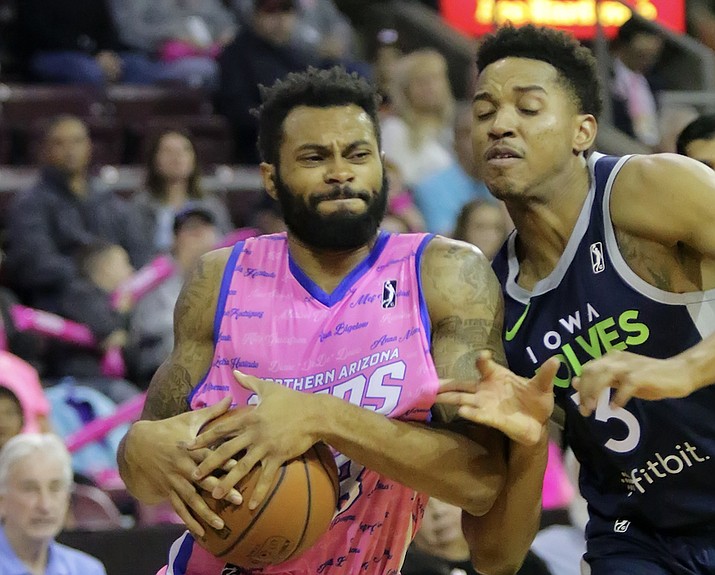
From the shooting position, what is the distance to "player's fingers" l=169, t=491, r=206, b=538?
132 inches

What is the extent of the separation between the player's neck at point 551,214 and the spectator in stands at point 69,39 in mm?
6017

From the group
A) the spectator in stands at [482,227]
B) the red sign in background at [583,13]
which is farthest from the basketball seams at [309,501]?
the red sign in background at [583,13]

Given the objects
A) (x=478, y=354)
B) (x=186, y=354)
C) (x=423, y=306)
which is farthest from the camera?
(x=186, y=354)

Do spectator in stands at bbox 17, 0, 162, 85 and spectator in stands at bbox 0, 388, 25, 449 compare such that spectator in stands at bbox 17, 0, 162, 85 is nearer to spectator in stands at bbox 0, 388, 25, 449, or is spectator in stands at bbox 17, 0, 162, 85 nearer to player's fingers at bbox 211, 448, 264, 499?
spectator in stands at bbox 0, 388, 25, 449

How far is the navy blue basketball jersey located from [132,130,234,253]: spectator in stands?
403 centimetres

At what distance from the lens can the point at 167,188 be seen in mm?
7711

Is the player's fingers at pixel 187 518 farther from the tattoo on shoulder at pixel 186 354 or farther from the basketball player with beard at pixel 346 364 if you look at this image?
the tattoo on shoulder at pixel 186 354

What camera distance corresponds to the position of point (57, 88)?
29.9 feet

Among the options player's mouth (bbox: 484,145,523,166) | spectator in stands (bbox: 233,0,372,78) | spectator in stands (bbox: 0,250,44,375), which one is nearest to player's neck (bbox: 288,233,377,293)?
player's mouth (bbox: 484,145,523,166)

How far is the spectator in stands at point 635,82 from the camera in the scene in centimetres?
927

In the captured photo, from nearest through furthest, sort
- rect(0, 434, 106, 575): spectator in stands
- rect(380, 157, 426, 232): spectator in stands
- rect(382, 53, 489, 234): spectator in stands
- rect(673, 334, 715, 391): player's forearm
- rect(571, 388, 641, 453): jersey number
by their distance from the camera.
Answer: rect(673, 334, 715, 391): player's forearm
rect(571, 388, 641, 453): jersey number
rect(0, 434, 106, 575): spectator in stands
rect(380, 157, 426, 232): spectator in stands
rect(382, 53, 489, 234): spectator in stands

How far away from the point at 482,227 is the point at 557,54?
10.8 feet

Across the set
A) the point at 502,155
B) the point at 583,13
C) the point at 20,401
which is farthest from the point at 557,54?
the point at 583,13

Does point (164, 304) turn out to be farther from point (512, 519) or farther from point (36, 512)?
point (512, 519)
